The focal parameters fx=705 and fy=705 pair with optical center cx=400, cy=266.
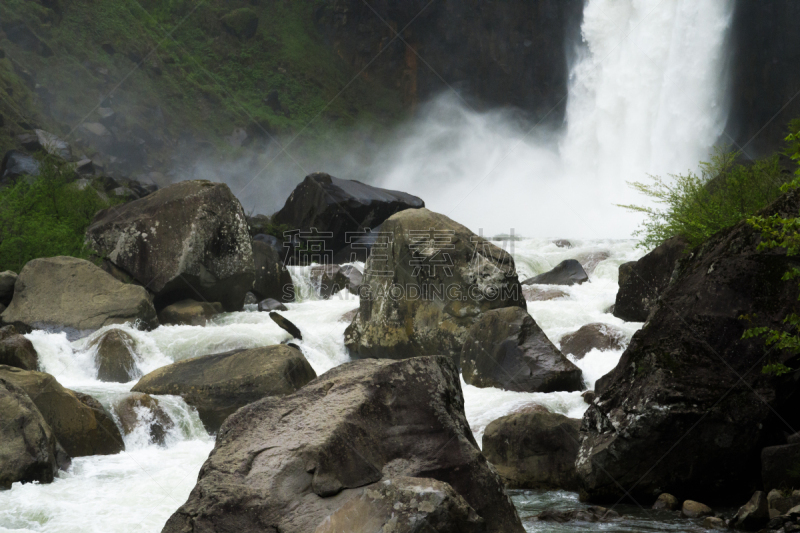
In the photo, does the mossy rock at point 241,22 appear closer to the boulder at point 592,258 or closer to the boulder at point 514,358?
the boulder at point 592,258

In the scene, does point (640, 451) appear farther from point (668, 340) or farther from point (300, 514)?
point (300, 514)

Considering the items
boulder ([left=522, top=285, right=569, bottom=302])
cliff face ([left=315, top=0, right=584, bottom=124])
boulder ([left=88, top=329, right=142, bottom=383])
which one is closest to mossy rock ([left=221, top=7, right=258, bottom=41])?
cliff face ([left=315, top=0, right=584, bottom=124])

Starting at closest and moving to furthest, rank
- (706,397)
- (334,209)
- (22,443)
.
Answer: (706,397)
(22,443)
(334,209)

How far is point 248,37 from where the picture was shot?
6675cm

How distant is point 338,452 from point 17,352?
957cm

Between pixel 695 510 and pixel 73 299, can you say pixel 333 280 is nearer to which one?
pixel 73 299

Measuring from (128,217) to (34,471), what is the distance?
11.5 meters

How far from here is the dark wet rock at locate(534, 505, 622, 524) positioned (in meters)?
7.00

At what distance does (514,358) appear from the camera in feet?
40.1

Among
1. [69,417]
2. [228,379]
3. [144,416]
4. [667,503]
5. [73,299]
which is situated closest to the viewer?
[667,503]

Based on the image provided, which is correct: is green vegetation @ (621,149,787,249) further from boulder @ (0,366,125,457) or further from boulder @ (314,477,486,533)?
boulder @ (314,477,486,533)

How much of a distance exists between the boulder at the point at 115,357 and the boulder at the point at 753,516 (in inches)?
408

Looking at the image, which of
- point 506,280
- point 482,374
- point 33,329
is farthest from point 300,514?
point 33,329

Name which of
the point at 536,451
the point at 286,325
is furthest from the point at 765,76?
the point at 536,451
